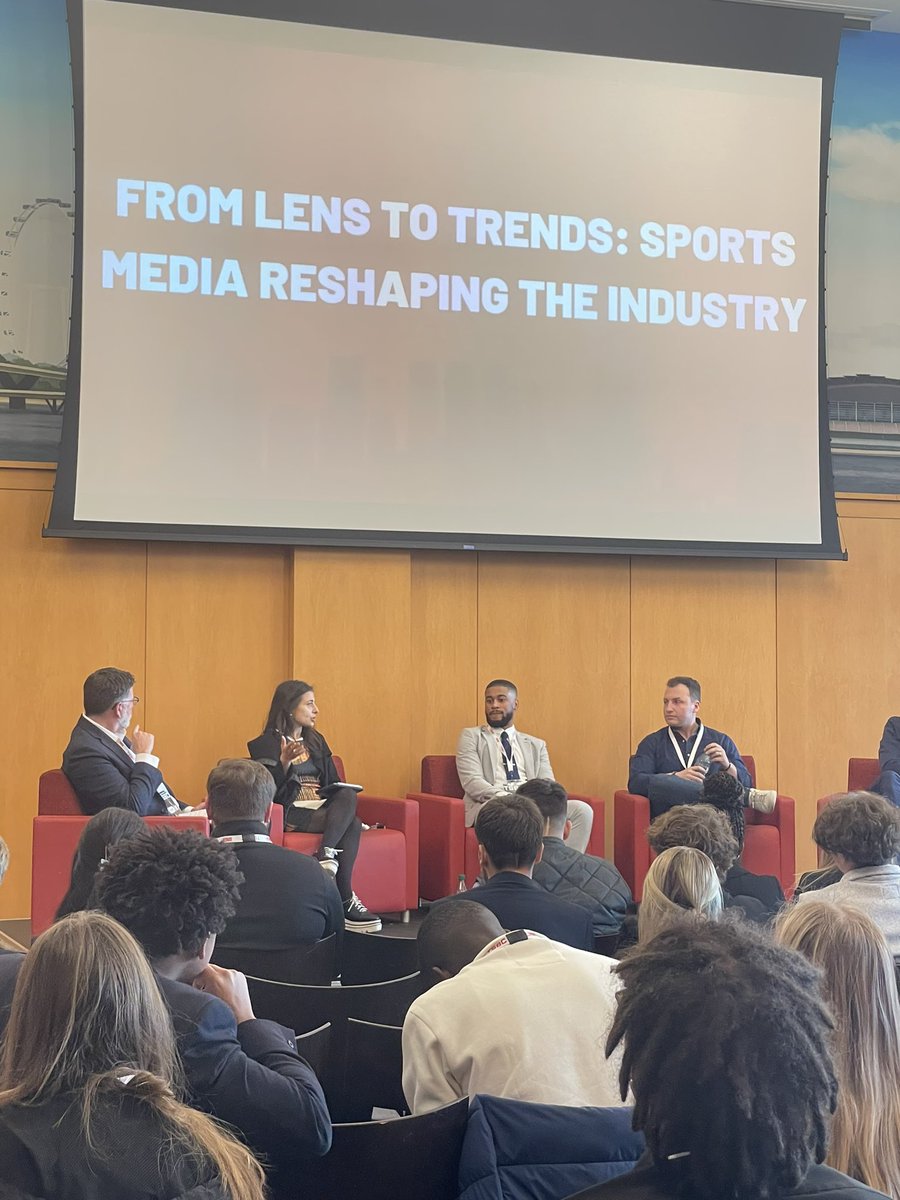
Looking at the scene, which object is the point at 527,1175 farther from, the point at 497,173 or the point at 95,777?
the point at 497,173

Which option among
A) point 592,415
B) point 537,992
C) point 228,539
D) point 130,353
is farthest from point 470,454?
point 537,992

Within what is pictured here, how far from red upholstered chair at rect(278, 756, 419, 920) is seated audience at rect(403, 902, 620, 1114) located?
3807 millimetres

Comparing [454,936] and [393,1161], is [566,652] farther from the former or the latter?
[393,1161]

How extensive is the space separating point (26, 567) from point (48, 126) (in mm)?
2296

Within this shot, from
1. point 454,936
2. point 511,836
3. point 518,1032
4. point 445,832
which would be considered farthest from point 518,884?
point 445,832

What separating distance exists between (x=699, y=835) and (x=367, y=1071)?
103 centimetres

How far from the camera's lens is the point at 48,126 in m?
6.49

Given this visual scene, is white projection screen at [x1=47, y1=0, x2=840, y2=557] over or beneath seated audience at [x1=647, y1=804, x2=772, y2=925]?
over

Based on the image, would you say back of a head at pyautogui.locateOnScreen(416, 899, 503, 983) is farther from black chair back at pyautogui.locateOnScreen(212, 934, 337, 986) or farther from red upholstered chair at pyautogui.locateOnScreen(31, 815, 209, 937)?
red upholstered chair at pyautogui.locateOnScreen(31, 815, 209, 937)

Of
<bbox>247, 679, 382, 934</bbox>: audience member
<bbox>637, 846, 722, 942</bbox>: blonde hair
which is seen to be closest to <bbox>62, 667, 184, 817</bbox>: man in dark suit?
<bbox>247, 679, 382, 934</bbox>: audience member

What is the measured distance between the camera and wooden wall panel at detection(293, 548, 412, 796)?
21.9 ft

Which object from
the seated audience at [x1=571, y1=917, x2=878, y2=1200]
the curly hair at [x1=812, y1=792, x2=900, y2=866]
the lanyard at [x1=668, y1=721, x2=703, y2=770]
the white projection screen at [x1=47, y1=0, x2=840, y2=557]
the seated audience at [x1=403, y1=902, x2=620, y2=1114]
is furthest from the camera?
the lanyard at [x1=668, y1=721, x2=703, y2=770]

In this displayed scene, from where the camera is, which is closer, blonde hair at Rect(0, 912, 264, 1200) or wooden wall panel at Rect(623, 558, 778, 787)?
blonde hair at Rect(0, 912, 264, 1200)

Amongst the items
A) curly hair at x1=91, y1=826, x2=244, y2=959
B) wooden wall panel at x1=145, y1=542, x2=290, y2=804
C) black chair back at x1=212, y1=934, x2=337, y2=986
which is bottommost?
black chair back at x1=212, y1=934, x2=337, y2=986
